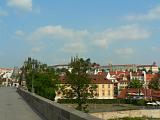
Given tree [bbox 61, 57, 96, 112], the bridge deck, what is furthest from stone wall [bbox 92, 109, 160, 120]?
the bridge deck

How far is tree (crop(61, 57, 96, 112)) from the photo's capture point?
51.2 metres

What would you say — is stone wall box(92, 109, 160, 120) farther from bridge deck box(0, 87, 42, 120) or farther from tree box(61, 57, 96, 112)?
bridge deck box(0, 87, 42, 120)

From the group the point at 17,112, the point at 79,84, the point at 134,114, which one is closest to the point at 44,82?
the point at 134,114

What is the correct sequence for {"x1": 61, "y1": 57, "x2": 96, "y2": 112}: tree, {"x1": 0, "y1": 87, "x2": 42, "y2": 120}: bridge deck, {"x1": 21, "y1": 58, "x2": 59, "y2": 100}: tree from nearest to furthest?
{"x1": 0, "y1": 87, "x2": 42, "y2": 120}: bridge deck < {"x1": 61, "y1": 57, "x2": 96, "y2": 112}: tree < {"x1": 21, "y1": 58, "x2": 59, "y2": 100}: tree

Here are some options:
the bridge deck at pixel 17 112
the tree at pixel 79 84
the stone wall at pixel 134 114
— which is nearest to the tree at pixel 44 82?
the stone wall at pixel 134 114

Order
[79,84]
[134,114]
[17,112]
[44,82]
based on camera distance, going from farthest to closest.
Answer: [44,82] < [134,114] < [79,84] < [17,112]

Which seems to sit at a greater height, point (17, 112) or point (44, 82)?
point (44, 82)

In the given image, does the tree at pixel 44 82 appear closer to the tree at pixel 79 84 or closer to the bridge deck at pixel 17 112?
the tree at pixel 79 84

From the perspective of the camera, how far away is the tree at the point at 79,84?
168ft

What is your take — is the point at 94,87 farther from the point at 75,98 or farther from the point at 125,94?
the point at 125,94

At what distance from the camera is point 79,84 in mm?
51156

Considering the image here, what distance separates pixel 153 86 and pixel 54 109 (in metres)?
147

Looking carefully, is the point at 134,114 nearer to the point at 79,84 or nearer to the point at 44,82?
the point at 44,82

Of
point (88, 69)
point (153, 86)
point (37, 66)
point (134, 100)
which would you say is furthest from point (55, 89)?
point (153, 86)
